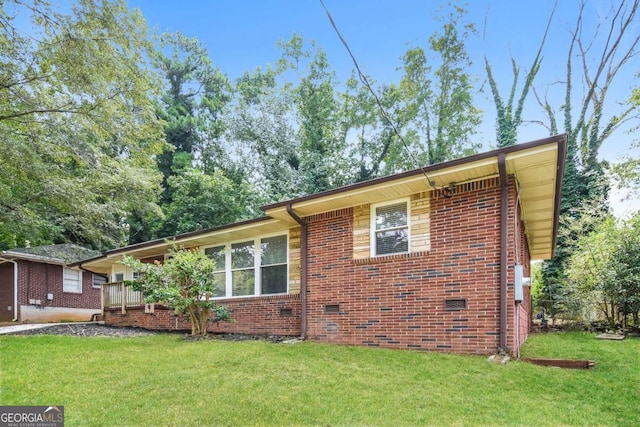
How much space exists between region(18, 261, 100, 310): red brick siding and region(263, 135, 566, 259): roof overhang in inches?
567

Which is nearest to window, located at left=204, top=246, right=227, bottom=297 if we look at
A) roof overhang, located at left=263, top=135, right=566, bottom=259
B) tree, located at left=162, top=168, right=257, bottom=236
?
roof overhang, located at left=263, top=135, right=566, bottom=259

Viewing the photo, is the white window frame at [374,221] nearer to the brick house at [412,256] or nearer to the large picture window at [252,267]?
the brick house at [412,256]

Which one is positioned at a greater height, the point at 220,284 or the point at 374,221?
the point at 374,221

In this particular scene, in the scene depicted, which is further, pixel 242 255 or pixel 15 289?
pixel 15 289

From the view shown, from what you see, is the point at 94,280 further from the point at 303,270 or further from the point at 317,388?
the point at 317,388

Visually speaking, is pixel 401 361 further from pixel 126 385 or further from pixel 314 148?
pixel 314 148

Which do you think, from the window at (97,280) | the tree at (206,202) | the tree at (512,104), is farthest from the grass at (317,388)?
the tree at (512,104)

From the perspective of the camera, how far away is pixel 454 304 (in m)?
6.78

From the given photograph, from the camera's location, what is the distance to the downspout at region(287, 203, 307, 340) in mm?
8758

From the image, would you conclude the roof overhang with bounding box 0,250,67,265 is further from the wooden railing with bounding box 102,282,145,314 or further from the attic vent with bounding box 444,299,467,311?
the attic vent with bounding box 444,299,467,311

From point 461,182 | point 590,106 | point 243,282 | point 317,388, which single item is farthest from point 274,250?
point 590,106

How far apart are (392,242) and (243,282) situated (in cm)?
490

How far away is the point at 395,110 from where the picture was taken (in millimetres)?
25156

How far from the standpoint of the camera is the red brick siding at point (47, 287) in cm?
1722
